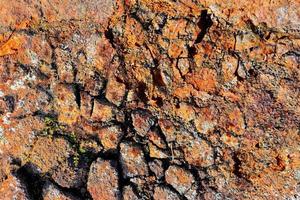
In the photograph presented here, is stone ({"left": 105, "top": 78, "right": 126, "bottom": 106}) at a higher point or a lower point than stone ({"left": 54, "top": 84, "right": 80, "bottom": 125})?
higher

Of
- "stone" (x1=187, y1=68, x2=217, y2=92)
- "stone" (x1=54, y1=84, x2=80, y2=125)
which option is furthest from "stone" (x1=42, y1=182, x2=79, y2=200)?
"stone" (x1=187, y1=68, x2=217, y2=92)

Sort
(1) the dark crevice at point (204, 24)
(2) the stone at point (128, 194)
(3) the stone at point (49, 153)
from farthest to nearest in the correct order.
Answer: (1) the dark crevice at point (204, 24) < (3) the stone at point (49, 153) < (2) the stone at point (128, 194)

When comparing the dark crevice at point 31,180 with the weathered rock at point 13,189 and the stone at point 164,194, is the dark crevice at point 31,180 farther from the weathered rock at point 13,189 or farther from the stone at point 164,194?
the stone at point 164,194

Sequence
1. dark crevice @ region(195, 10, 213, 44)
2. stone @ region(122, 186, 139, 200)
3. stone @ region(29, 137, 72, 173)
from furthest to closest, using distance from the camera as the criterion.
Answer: dark crevice @ region(195, 10, 213, 44) < stone @ region(29, 137, 72, 173) < stone @ region(122, 186, 139, 200)

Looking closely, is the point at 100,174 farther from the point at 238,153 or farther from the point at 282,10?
the point at 282,10

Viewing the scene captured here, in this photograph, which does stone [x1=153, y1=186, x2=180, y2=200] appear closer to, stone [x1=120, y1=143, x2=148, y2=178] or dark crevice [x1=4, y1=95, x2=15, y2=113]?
stone [x1=120, y1=143, x2=148, y2=178]

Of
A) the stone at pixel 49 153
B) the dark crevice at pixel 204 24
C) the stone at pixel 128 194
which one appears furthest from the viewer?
the dark crevice at pixel 204 24

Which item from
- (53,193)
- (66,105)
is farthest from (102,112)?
(53,193)

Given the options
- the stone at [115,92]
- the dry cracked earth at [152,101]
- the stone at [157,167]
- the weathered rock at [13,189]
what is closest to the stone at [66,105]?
the dry cracked earth at [152,101]
